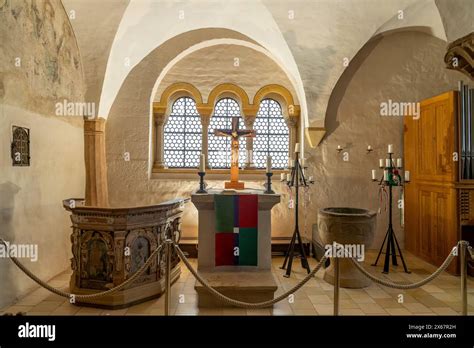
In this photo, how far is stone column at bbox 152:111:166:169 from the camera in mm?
7772

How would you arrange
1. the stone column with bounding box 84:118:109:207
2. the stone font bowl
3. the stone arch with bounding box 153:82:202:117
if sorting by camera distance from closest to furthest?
the stone font bowl < the stone column with bounding box 84:118:109:207 < the stone arch with bounding box 153:82:202:117

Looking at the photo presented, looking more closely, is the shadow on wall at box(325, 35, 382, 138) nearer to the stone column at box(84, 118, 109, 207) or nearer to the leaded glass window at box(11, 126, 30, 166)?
the stone column at box(84, 118, 109, 207)

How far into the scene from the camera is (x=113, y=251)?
440cm

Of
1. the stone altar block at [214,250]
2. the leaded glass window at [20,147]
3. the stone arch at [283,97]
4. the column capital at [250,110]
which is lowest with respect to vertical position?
the stone altar block at [214,250]

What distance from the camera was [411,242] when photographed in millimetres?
6945

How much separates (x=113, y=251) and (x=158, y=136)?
3.89 meters

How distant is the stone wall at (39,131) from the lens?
171 inches

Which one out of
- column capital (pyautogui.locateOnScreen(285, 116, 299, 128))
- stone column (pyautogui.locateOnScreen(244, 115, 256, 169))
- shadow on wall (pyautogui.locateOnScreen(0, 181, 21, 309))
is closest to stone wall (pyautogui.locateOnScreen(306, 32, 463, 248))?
column capital (pyautogui.locateOnScreen(285, 116, 299, 128))

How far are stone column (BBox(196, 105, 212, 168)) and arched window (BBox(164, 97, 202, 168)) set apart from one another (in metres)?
0.14

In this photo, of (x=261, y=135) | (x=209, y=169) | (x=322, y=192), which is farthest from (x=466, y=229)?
(x=209, y=169)

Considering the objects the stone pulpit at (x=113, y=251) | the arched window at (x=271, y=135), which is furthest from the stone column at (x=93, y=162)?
the arched window at (x=271, y=135)

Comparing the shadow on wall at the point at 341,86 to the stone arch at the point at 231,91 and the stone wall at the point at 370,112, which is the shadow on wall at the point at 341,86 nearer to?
the stone wall at the point at 370,112
